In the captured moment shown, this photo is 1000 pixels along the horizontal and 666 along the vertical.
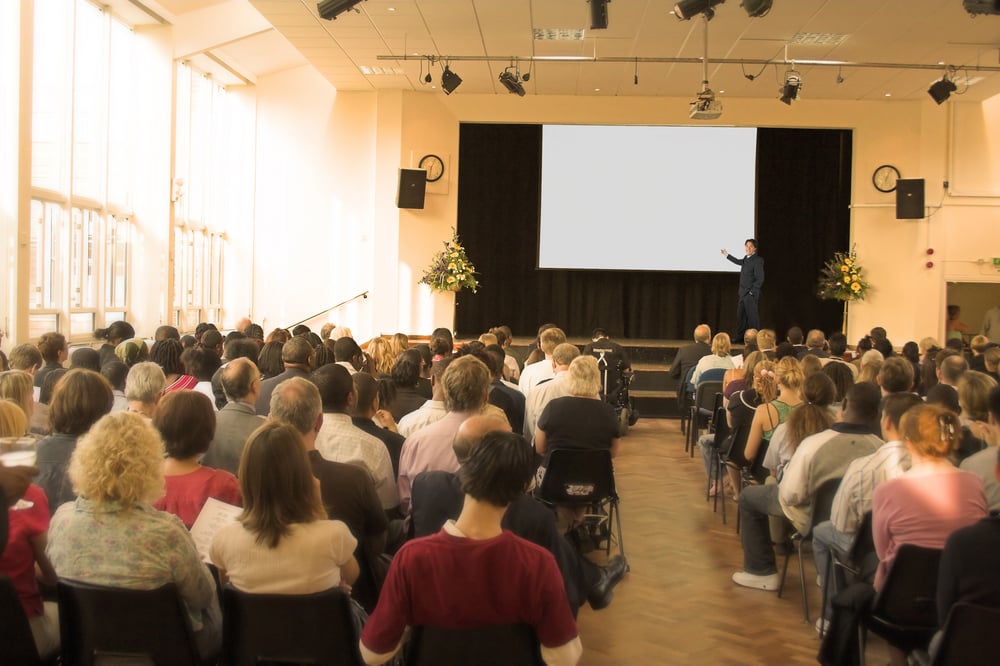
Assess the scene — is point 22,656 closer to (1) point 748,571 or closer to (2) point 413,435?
(2) point 413,435

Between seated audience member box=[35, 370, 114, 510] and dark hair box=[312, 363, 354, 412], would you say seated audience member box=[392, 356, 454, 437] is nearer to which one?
dark hair box=[312, 363, 354, 412]

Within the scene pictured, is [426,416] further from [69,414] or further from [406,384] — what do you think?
[69,414]

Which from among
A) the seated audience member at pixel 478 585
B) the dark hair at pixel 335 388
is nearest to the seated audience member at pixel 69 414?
the dark hair at pixel 335 388

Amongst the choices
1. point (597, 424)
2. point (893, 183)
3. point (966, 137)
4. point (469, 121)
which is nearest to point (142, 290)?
point (469, 121)

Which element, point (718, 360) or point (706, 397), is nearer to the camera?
point (706, 397)

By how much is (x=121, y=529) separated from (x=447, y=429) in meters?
1.83

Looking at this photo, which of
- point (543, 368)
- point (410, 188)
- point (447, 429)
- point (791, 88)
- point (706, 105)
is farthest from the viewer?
point (410, 188)

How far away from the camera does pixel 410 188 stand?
589 inches

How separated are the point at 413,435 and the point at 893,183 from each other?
13.3 meters

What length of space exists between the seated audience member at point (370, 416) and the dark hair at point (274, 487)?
1.56 metres

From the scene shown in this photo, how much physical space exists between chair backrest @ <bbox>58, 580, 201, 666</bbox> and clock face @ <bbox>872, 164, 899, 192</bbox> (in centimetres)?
1491

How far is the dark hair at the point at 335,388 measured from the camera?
4.07 meters

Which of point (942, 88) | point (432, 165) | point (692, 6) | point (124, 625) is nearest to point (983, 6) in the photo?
Result: point (692, 6)

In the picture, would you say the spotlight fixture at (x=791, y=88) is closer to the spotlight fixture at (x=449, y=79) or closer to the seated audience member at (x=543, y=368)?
the spotlight fixture at (x=449, y=79)
